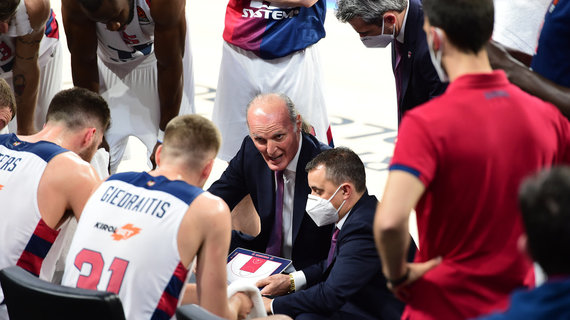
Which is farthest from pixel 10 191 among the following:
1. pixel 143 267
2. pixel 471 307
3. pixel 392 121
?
pixel 392 121

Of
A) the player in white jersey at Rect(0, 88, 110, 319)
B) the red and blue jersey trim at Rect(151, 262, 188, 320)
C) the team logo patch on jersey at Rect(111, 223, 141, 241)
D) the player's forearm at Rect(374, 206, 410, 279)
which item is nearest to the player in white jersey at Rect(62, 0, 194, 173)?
the player in white jersey at Rect(0, 88, 110, 319)

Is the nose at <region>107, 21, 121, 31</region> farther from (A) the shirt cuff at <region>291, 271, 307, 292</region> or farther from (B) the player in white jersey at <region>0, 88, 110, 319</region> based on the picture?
(A) the shirt cuff at <region>291, 271, 307, 292</region>

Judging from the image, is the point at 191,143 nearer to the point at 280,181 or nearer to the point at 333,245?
the point at 333,245

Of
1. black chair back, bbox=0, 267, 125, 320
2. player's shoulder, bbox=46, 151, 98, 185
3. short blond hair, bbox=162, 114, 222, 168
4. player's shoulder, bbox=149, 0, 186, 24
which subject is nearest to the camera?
black chair back, bbox=0, 267, 125, 320

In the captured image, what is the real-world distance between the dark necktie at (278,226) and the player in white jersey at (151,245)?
112 cm

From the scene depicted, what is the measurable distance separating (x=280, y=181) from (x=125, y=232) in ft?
4.42

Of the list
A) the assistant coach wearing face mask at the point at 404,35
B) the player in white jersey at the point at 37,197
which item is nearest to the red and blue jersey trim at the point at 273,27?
the assistant coach wearing face mask at the point at 404,35

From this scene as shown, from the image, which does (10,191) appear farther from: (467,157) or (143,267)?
(467,157)

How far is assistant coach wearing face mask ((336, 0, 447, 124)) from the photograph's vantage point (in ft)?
12.5

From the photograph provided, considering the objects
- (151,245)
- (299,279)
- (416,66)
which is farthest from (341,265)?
(416,66)

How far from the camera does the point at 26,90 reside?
4.80 metres

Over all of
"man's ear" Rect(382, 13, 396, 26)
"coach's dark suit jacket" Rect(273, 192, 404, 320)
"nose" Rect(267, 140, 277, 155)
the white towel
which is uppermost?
"man's ear" Rect(382, 13, 396, 26)

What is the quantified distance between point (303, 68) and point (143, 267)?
2.34 m

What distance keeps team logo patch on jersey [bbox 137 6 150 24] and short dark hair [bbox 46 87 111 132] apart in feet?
4.07
